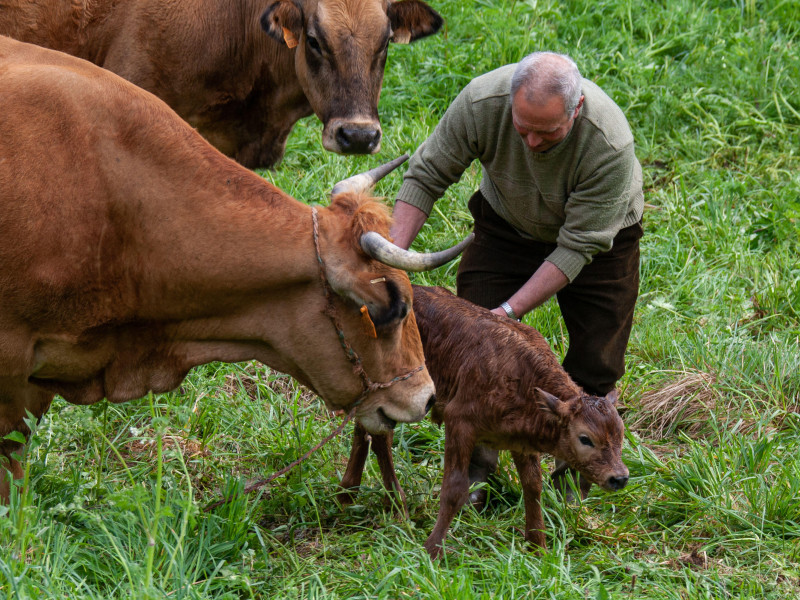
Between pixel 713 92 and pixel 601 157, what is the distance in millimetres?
5275

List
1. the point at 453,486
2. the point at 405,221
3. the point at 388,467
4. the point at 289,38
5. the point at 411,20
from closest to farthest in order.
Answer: the point at 453,486 → the point at 388,467 → the point at 405,221 → the point at 289,38 → the point at 411,20

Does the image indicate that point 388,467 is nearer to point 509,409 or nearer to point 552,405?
point 509,409

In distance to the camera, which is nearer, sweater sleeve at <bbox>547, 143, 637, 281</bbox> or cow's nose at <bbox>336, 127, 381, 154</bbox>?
sweater sleeve at <bbox>547, 143, 637, 281</bbox>

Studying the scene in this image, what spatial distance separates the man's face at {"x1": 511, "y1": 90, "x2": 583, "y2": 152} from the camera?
5309 millimetres

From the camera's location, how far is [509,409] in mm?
5223

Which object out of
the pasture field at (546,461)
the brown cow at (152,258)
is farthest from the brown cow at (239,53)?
the brown cow at (152,258)

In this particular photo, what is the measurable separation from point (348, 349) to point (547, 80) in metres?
1.74

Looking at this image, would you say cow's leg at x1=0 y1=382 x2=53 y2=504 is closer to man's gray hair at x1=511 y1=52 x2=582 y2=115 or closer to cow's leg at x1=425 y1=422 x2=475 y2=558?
cow's leg at x1=425 y1=422 x2=475 y2=558

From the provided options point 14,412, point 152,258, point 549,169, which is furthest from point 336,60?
point 14,412

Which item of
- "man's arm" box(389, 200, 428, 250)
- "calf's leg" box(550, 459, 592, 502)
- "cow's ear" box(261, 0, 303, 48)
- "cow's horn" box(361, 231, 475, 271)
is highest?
"cow's horn" box(361, 231, 475, 271)

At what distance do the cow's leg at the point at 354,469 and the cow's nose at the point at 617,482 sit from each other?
132 cm

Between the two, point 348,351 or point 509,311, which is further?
point 509,311

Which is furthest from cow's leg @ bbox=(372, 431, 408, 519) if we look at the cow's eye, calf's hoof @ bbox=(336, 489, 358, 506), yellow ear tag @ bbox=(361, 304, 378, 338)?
the cow's eye

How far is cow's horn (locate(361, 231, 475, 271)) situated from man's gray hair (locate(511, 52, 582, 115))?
1.19 meters
